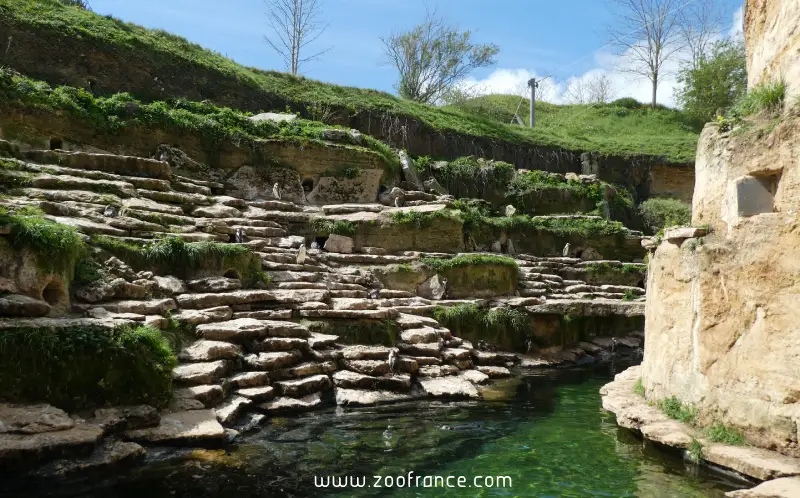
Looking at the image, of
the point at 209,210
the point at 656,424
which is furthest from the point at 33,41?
the point at 656,424

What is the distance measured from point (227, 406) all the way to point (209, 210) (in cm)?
665

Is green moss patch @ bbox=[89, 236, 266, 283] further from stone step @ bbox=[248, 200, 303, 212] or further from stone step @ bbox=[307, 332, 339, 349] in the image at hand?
stone step @ bbox=[248, 200, 303, 212]

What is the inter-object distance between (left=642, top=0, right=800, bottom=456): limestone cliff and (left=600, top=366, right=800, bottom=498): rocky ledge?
7.8 inches

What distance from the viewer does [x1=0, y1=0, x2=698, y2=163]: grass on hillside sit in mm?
18094

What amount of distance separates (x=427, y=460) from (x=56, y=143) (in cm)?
1220

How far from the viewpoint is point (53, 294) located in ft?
23.1

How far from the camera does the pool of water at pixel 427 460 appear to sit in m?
4.78

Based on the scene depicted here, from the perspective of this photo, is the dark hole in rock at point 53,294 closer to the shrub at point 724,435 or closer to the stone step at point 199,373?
the stone step at point 199,373

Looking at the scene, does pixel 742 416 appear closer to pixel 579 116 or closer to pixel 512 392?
pixel 512 392

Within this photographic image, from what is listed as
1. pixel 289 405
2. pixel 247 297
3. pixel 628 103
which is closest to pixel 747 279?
pixel 289 405

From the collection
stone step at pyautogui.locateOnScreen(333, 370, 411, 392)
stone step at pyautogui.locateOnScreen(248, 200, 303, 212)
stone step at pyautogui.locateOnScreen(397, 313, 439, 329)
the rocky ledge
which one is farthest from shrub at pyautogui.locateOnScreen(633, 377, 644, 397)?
stone step at pyautogui.locateOnScreen(248, 200, 303, 212)

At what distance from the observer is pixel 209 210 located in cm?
1220

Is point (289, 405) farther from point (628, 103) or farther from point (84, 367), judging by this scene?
point (628, 103)

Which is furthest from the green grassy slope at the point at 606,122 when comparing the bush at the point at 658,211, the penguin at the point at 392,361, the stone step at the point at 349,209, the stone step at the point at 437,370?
the penguin at the point at 392,361
